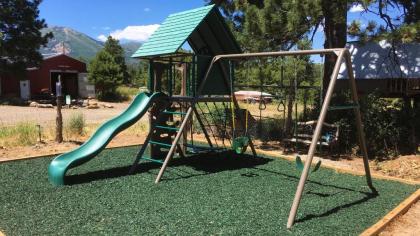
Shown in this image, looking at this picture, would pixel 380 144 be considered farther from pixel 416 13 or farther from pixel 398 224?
pixel 398 224

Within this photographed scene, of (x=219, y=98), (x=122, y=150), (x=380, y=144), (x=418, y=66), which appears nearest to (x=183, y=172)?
(x=219, y=98)

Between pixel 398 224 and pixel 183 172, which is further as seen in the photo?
pixel 183 172

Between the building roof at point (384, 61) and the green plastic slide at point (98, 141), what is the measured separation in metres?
5.99

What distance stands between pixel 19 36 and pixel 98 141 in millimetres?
24574

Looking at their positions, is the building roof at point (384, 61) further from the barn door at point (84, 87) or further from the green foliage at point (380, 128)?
the barn door at point (84, 87)

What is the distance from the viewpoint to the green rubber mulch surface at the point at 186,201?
4.57 m

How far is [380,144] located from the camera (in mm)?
9266

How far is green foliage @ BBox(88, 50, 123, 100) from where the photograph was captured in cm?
3266

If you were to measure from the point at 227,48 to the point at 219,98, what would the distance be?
115 centimetres

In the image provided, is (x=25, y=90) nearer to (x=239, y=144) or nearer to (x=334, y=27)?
(x=334, y=27)

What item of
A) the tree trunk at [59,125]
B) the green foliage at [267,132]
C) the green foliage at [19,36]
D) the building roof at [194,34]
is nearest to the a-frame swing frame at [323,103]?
the building roof at [194,34]

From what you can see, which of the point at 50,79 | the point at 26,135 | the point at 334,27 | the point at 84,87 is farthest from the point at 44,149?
the point at 84,87

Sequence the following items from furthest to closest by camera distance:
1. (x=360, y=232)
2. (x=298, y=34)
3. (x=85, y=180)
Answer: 1. (x=298, y=34)
2. (x=85, y=180)
3. (x=360, y=232)

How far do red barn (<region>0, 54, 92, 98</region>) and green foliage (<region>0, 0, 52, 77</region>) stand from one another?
1.37 m
